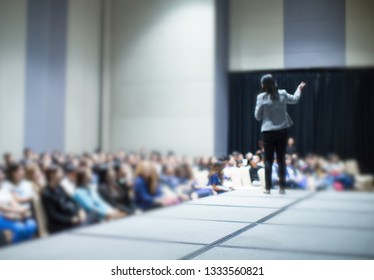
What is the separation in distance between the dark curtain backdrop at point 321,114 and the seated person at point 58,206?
465mm

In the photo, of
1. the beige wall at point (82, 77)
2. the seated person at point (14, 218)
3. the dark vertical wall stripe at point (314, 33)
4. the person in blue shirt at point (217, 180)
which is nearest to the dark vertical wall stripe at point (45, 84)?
the beige wall at point (82, 77)

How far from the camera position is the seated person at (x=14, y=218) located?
1.02 meters

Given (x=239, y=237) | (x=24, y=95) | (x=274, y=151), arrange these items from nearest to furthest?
(x=24, y=95) → (x=274, y=151) → (x=239, y=237)

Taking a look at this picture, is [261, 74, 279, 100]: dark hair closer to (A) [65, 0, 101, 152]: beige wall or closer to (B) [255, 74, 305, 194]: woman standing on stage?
(B) [255, 74, 305, 194]: woman standing on stage

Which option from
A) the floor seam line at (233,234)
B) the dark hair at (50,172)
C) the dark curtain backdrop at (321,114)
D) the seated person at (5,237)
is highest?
the dark curtain backdrop at (321,114)

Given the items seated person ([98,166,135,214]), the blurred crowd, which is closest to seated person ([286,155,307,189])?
the blurred crowd

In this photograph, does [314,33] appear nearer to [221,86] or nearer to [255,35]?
[255,35]

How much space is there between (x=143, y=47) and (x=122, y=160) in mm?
328

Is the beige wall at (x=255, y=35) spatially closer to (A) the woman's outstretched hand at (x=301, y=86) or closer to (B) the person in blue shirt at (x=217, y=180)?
(A) the woman's outstretched hand at (x=301, y=86)

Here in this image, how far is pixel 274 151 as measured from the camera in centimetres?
133

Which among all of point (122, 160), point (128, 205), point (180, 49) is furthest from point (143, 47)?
point (128, 205)

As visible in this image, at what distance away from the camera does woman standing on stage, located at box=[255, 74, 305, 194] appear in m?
1.29
